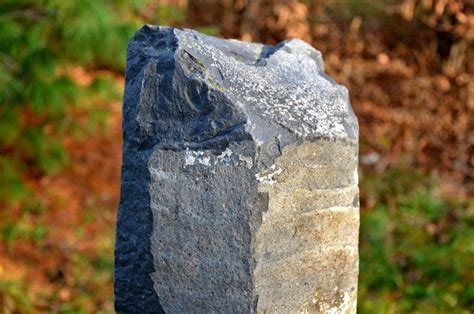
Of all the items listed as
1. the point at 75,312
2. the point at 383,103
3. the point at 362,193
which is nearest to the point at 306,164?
the point at 75,312

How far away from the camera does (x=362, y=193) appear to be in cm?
500

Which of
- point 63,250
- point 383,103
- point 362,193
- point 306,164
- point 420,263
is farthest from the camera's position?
point 383,103

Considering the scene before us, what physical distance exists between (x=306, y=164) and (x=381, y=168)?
11.0ft

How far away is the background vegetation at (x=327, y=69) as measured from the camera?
3881mm

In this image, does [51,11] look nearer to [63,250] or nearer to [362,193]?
[63,250]

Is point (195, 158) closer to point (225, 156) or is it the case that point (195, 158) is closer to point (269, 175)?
point (225, 156)

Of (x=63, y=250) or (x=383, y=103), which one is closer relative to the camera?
(x=63, y=250)

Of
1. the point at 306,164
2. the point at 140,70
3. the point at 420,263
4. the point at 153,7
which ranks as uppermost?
the point at 140,70

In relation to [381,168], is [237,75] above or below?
above

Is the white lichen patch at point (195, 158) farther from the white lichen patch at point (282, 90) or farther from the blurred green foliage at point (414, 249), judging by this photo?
the blurred green foliage at point (414, 249)

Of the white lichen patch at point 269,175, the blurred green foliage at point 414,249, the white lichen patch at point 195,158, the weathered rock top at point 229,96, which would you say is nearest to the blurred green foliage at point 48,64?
the weathered rock top at point 229,96

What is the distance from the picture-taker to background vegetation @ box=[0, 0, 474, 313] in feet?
12.7

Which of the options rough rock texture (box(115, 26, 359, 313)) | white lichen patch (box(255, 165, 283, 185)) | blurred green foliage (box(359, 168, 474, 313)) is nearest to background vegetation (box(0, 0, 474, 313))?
blurred green foliage (box(359, 168, 474, 313))

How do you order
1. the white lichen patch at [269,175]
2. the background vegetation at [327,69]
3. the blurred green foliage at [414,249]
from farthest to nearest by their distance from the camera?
1. the background vegetation at [327,69]
2. the blurred green foliage at [414,249]
3. the white lichen patch at [269,175]
